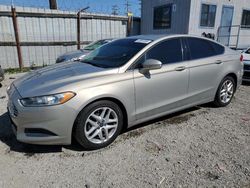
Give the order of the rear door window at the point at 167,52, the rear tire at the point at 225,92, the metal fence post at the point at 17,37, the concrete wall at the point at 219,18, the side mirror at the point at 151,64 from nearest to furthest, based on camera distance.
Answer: the side mirror at the point at 151,64, the rear door window at the point at 167,52, the rear tire at the point at 225,92, the metal fence post at the point at 17,37, the concrete wall at the point at 219,18

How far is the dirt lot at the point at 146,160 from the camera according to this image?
2.52 m

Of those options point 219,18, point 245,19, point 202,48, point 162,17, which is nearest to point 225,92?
point 202,48

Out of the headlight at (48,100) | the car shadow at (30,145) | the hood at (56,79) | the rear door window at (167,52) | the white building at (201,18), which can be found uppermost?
the white building at (201,18)

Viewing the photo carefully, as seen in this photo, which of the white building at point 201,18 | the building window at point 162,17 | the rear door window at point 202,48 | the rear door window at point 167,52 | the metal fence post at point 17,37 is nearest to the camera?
the rear door window at point 167,52

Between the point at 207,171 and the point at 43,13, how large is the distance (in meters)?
9.56

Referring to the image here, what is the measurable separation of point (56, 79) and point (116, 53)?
1144mm

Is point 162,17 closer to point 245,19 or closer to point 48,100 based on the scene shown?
point 245,19

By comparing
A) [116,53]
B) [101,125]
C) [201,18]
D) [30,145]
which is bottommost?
[30,145]

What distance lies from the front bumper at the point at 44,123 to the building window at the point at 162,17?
36.0ft

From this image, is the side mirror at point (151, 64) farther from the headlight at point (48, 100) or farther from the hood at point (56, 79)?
the headlight at point (48, 100)

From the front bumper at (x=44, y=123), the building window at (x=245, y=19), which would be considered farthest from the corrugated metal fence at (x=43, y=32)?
the building window at (x=245, y=19)

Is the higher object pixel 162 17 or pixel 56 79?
pixel 162 17

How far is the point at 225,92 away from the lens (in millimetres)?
4727

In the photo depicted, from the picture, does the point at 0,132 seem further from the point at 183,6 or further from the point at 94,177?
the point at 183,6
